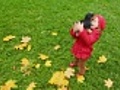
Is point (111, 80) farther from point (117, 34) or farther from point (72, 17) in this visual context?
point (72, 17)

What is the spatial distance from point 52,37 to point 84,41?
1.24m

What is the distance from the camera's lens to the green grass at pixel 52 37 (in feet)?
12.9

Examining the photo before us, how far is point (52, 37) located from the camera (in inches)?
181

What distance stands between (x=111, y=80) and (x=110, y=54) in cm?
49

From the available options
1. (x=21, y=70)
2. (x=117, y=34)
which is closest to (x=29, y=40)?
(x=21, y=70)

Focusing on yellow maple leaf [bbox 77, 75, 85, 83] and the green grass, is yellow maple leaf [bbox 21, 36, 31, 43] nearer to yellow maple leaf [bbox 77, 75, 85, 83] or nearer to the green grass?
the green grass

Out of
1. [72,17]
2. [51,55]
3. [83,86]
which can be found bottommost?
[83,86]

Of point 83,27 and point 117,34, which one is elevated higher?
point 83,27

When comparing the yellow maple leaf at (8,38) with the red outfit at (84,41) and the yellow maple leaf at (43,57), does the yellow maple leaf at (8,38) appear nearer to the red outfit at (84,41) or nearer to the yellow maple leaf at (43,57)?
the yellow maple leaf at (43,57)

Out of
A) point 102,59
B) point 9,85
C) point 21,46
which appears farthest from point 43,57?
point 102,59

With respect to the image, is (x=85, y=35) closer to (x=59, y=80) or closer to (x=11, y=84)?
(x=59, y=80)

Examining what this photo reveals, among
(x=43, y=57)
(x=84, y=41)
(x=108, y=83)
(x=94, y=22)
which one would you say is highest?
(x=94, y=22)

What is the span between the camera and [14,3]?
17.5ft

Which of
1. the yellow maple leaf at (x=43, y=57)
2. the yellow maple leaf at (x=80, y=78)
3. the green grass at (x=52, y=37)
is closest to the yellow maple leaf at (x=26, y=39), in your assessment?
the green grass at (x=52, y=37)
